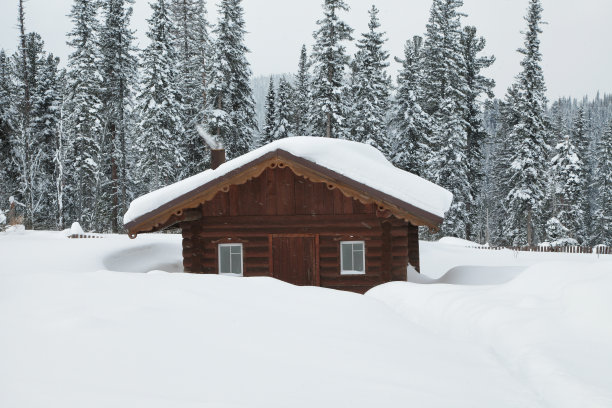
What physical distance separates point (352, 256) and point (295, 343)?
9.66m

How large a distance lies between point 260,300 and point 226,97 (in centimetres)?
2901

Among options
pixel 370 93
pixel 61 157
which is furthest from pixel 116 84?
pixel 370 93

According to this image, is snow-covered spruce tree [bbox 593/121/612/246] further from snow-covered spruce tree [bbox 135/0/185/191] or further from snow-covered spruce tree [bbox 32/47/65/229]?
snow-covered spruce tree [bbox 32/47/65/229]

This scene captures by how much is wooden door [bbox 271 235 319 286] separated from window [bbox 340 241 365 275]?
82 cm

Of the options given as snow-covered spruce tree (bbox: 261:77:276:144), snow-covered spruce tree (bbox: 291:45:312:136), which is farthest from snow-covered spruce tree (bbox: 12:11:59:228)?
snow-covered spruce tree (bbox: 291:45:312:136)

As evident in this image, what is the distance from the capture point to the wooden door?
561 inches

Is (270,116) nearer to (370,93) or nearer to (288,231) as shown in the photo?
(370,93)

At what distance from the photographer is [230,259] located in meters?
14.7

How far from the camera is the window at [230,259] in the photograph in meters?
14.6

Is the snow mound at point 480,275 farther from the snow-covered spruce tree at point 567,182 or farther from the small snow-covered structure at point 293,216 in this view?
the snow-covered spruce tree at point 567,182

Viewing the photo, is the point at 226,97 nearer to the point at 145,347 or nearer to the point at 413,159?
the point at 413,159

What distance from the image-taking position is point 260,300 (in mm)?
6480

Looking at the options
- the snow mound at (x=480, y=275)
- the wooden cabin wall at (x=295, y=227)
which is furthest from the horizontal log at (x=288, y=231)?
the snow mound at (x=480, y=275)

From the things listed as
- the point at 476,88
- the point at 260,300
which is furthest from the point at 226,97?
the point at 260,300
